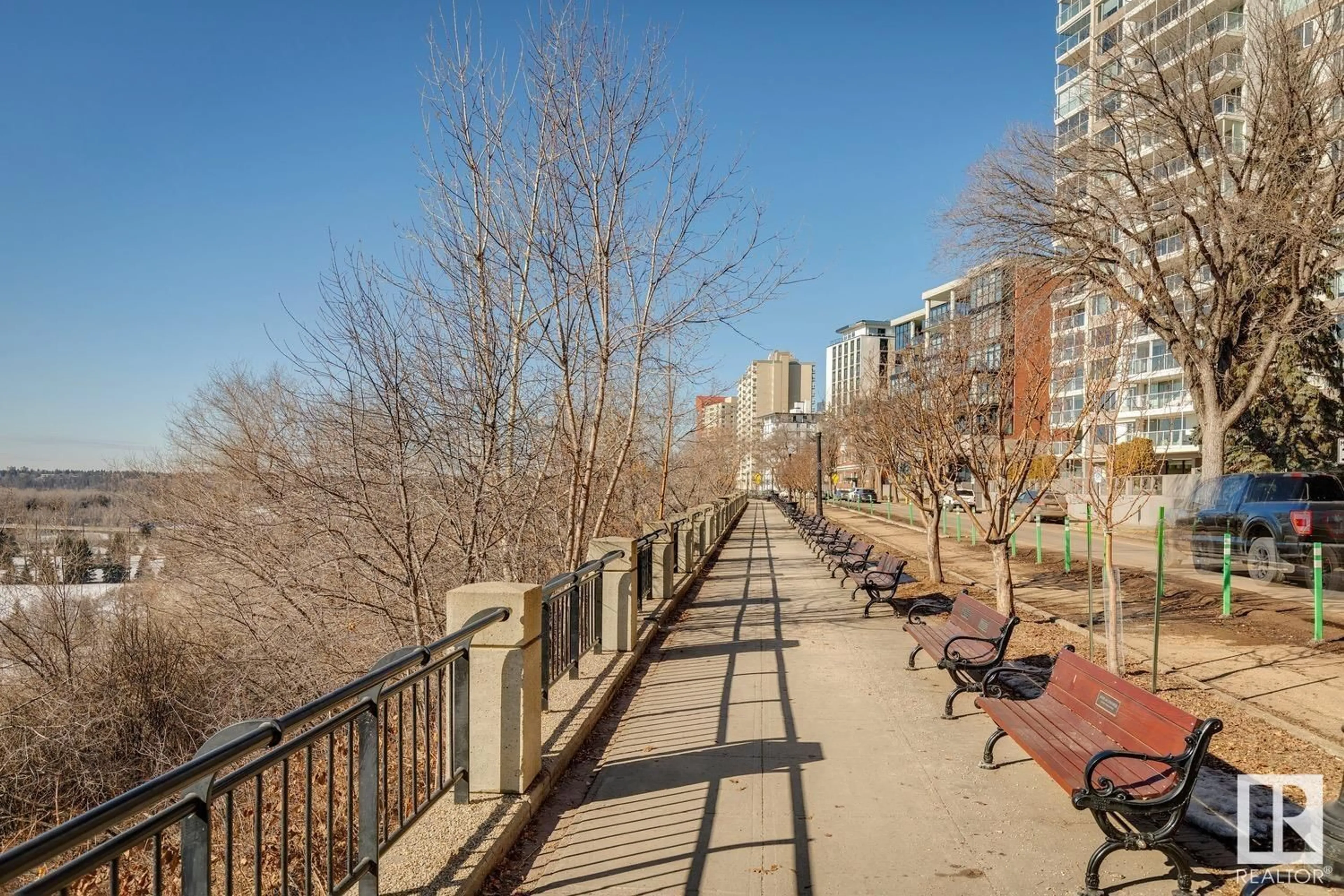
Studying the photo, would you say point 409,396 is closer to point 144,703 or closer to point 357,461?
point 357,461

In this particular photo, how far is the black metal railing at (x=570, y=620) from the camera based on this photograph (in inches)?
244

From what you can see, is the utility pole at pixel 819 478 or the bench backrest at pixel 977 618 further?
the utility pole at pixel 819 478

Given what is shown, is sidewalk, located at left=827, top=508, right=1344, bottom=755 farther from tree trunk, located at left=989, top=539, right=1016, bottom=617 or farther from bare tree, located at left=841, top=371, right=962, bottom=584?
bare tree, located at left=841, top=371, right=962, bottom=584

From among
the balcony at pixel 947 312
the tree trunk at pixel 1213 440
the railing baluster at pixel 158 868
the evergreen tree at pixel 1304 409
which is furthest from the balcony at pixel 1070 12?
the railing baluster at pixel 158 868

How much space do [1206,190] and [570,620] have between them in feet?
56.7

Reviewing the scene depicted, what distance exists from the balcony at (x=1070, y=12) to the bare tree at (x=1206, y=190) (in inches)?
1371

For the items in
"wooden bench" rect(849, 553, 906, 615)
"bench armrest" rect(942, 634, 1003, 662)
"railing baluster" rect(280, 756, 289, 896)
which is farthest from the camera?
"wooden bench" rect(849, 553, 906, 615)

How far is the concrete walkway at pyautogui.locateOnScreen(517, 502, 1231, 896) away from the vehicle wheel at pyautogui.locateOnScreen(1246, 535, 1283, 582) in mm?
10641

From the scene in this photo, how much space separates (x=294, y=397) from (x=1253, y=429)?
1594 inches

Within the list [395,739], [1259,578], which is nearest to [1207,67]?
[1259,578]

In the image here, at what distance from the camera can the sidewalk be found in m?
7.22

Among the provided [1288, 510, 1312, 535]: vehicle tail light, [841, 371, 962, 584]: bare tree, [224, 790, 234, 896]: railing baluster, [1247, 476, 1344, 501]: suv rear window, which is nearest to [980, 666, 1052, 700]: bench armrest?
[841, 371, 962, 584]: bare tree

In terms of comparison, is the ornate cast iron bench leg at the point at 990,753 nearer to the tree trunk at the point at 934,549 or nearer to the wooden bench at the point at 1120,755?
the wooden bench at the point at 1120,755

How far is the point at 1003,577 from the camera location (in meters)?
10.6
